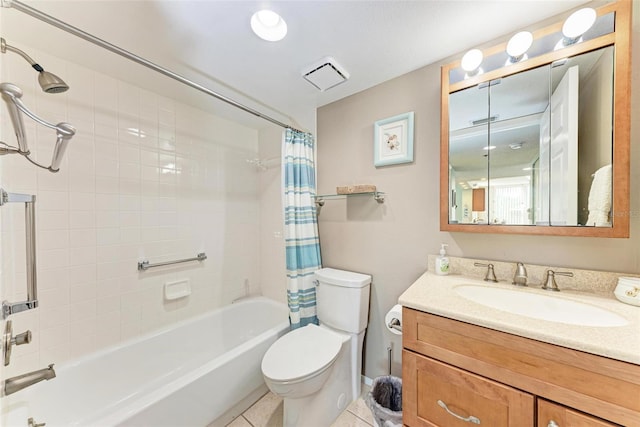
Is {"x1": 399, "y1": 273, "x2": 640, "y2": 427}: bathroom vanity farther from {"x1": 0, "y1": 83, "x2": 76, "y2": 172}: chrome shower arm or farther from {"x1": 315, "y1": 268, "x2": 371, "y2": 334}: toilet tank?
{"x1": 0, "y1": 83, "x2": 76, "y2": 172}: chrome shower arm

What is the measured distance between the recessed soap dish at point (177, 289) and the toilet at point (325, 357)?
3.17 feet

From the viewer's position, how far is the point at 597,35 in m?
0.93

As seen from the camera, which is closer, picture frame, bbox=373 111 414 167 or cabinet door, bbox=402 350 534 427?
cabinet door, bbox=402 350 534 427

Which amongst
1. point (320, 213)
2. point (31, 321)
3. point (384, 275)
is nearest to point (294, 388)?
point (384, 275)

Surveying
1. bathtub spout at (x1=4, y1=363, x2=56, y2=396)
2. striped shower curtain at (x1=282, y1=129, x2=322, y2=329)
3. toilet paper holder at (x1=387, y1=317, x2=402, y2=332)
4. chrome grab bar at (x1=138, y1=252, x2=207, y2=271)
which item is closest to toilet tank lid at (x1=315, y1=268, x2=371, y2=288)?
striped shower curtain at (x1=282, y1=129, x2=322, y2=329)

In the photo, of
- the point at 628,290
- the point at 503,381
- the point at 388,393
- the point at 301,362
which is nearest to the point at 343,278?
the point at 301,362

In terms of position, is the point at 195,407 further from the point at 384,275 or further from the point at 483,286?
the point at 483,286

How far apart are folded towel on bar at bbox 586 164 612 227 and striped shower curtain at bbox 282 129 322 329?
1.47 m

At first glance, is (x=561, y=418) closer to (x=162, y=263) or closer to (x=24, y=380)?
(x=24, y=380)

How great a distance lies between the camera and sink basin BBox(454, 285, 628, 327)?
859mm

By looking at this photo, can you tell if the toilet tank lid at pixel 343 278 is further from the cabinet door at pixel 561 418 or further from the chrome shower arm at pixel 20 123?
→ the chrome shower arm at pixel 20 123

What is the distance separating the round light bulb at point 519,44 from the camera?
105cm

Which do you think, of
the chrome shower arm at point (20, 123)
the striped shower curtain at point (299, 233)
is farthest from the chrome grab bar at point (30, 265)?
the striped shower curtain at point (299, 233)

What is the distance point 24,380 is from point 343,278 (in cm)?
140
